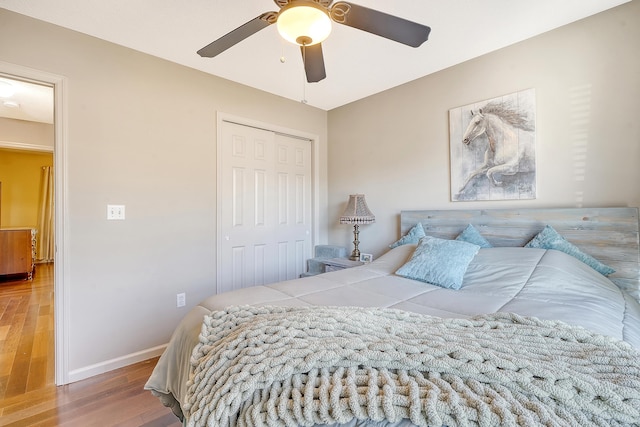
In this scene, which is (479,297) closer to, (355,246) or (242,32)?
(355,246)

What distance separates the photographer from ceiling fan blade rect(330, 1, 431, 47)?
1358mm

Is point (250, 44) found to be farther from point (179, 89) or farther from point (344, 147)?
point (344, 147)

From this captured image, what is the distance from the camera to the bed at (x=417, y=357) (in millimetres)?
634

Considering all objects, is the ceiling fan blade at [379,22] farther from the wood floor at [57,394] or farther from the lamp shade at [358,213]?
the wood floor at [57,394]

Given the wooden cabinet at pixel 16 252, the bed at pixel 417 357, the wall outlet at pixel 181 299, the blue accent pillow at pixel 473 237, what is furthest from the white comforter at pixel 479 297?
the wooden cabinet at pixel 16 252

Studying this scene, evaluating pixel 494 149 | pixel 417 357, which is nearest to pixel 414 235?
pixel 494 149

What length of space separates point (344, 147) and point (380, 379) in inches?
123

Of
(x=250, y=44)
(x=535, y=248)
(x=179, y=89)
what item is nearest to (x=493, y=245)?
(x=535, y=248)

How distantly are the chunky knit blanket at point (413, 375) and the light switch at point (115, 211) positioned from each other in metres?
1.76

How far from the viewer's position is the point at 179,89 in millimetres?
2564

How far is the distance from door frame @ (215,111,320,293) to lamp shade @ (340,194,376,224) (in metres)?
0.60

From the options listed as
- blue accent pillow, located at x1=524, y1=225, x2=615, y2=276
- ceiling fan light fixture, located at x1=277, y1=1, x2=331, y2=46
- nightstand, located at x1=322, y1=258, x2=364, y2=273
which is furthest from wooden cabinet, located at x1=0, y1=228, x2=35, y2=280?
blue accent pillow, located at x1=524, y1=225, x2=615, y2=276

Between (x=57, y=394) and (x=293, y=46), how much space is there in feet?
9.59

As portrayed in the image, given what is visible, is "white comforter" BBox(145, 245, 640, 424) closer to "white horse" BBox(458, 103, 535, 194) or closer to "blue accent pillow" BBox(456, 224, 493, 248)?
"blue accent pillow" BBox(456, 224, 493, 248)
